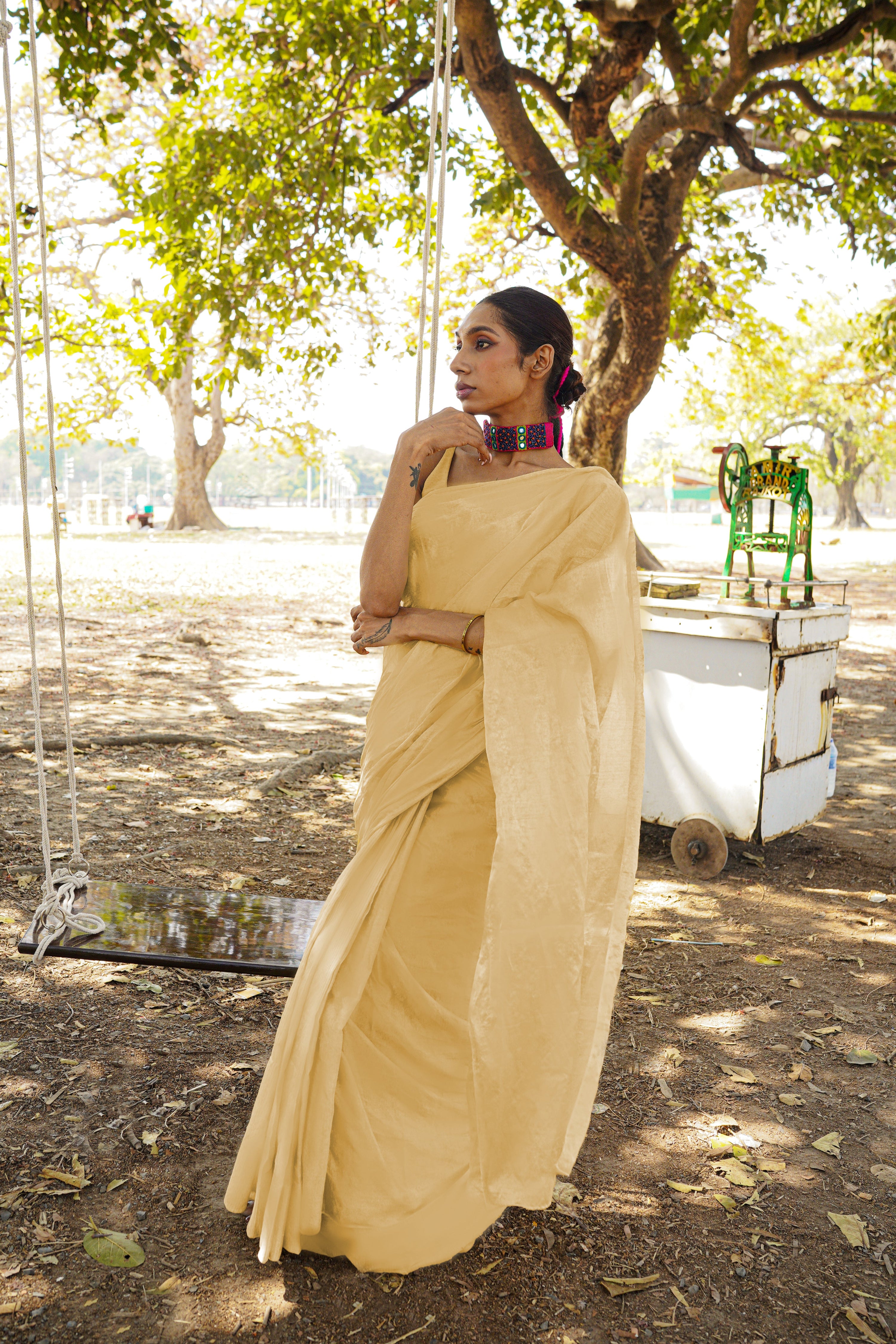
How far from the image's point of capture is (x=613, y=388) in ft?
27.6

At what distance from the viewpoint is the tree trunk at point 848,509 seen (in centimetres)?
4391

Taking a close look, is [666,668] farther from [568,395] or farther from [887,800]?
[568,395]

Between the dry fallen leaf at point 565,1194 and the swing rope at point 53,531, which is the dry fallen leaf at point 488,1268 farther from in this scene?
the swing rope at point 53,531

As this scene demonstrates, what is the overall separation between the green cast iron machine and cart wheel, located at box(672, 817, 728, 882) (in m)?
1.03

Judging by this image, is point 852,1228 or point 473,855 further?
point 852,1228

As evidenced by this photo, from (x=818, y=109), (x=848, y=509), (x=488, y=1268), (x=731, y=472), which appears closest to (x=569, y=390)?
(x=488, y=1268)

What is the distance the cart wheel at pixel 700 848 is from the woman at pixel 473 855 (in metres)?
2.73

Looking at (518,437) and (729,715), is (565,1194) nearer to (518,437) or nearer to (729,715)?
(518,437)

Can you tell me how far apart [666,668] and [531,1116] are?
3166mm

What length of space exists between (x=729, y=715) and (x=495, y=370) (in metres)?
2.90

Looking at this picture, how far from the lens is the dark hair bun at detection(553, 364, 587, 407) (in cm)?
216

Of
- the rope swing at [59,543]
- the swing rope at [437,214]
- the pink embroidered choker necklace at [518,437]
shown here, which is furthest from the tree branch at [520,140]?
the pink embroidered choker necklace at [518,437]

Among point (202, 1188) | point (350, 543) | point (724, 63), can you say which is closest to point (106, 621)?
point (724, 63)

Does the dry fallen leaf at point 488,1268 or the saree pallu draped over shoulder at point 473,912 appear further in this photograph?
the dry fallen leaf at point 488,1268
